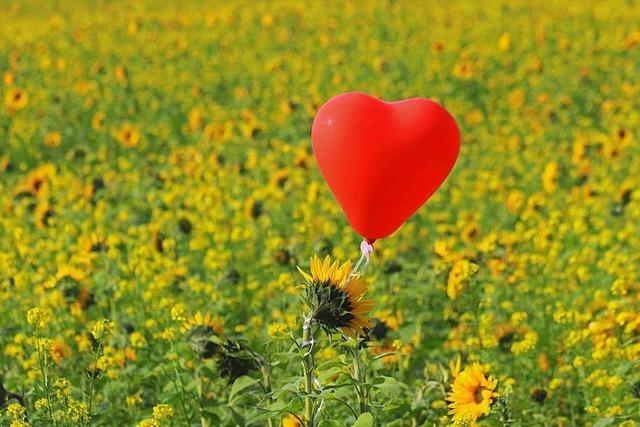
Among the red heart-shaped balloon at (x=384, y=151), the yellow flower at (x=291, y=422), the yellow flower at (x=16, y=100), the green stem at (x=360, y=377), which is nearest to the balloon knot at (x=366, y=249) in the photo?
the red heart-shaped balloon at (x=384, y=151)

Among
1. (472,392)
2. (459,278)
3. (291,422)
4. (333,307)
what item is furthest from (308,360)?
(459,278)

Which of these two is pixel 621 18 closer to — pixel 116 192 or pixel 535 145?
pixel 535 145

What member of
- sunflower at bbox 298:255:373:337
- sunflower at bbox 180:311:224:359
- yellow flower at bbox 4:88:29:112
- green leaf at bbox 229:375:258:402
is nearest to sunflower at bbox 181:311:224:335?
sunflower at bbox 180:311:224:359

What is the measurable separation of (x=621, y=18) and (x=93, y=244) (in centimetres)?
895

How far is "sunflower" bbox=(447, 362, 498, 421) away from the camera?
104 inches

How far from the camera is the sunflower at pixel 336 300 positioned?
2.40 meters

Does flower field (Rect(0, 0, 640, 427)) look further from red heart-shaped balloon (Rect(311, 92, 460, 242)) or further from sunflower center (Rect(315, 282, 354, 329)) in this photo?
red heart-shaped balloon (Rect(311, 92, 460, 242))

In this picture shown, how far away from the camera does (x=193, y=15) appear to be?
14.2 m

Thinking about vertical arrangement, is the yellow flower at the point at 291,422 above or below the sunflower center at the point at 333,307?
below

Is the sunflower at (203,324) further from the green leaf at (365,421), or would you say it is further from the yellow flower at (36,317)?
the green leaf at (365,421)

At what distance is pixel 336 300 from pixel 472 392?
540mm

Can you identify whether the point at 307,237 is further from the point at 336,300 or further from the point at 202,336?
the point at 336,300

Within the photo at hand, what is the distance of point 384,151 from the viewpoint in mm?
2719

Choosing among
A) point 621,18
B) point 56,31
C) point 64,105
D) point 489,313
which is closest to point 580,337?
point 489,313
